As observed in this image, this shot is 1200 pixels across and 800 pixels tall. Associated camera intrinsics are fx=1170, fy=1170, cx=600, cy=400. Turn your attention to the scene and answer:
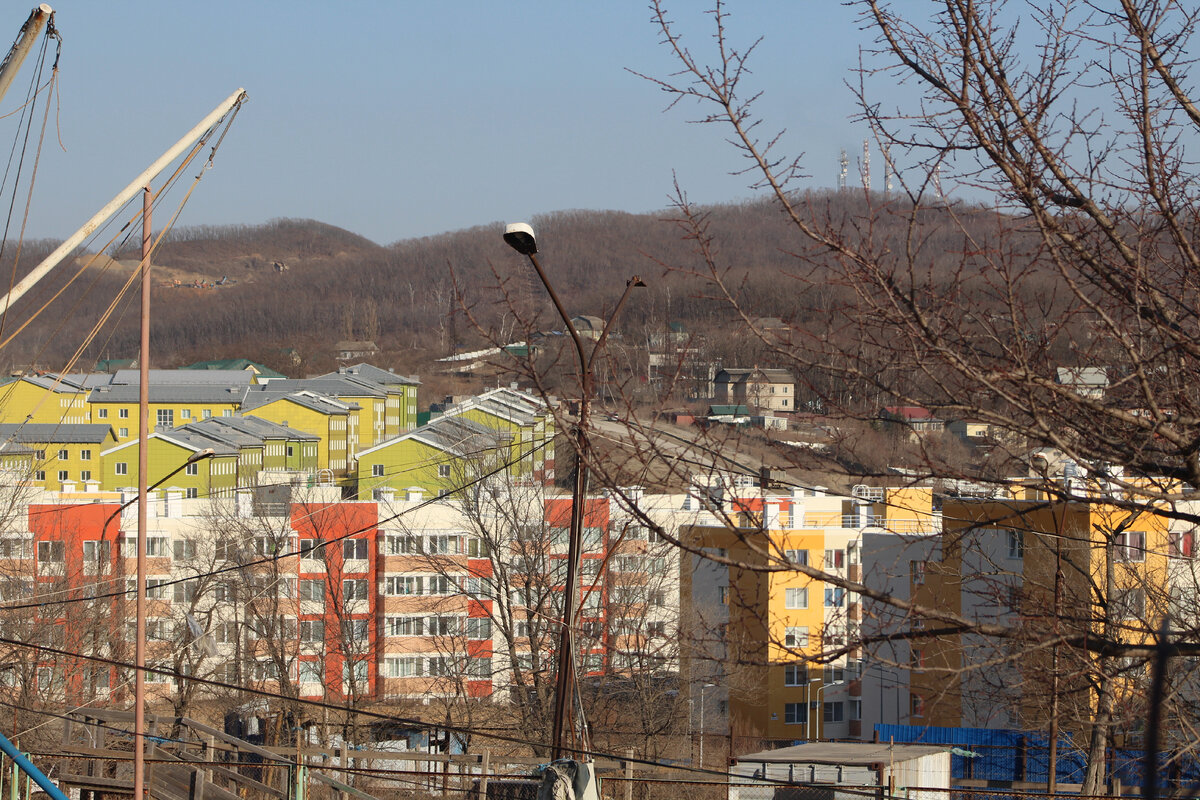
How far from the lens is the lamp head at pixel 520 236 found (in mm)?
6797

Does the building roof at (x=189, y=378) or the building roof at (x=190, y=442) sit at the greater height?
the building roof at (x=189, y=378)

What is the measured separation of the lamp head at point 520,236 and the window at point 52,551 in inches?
957

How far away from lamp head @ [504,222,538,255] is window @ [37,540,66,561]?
79.7ft

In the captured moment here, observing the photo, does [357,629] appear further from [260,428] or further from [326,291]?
[326,291]

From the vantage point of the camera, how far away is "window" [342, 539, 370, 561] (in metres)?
31.5

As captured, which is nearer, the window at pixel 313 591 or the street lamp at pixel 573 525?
the street lamp at pixel 573 525

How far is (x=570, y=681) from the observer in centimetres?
714

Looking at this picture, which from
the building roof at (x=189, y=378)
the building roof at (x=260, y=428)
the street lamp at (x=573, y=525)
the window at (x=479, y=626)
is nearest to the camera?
the street lamp at (x=573, y=525)

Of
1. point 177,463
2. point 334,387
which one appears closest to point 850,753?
point 177,463

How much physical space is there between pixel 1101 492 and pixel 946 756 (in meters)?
13.4

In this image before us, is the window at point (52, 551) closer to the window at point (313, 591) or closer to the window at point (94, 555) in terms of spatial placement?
the window at point (94, 555)

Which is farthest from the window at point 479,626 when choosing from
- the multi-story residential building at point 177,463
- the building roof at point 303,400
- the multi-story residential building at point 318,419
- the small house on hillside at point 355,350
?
the small house on hillside at point 355,350


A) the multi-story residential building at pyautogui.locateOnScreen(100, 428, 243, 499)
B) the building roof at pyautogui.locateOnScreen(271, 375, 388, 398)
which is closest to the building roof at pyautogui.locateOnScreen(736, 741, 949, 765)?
the multi-story residential building at pyautogui.locateOnScreen(100, 428, 243, 499)

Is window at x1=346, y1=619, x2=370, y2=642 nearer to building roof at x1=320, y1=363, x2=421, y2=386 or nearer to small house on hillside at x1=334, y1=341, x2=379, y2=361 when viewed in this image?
building roof at x1=320, y1=363, x2=421, y2=386
